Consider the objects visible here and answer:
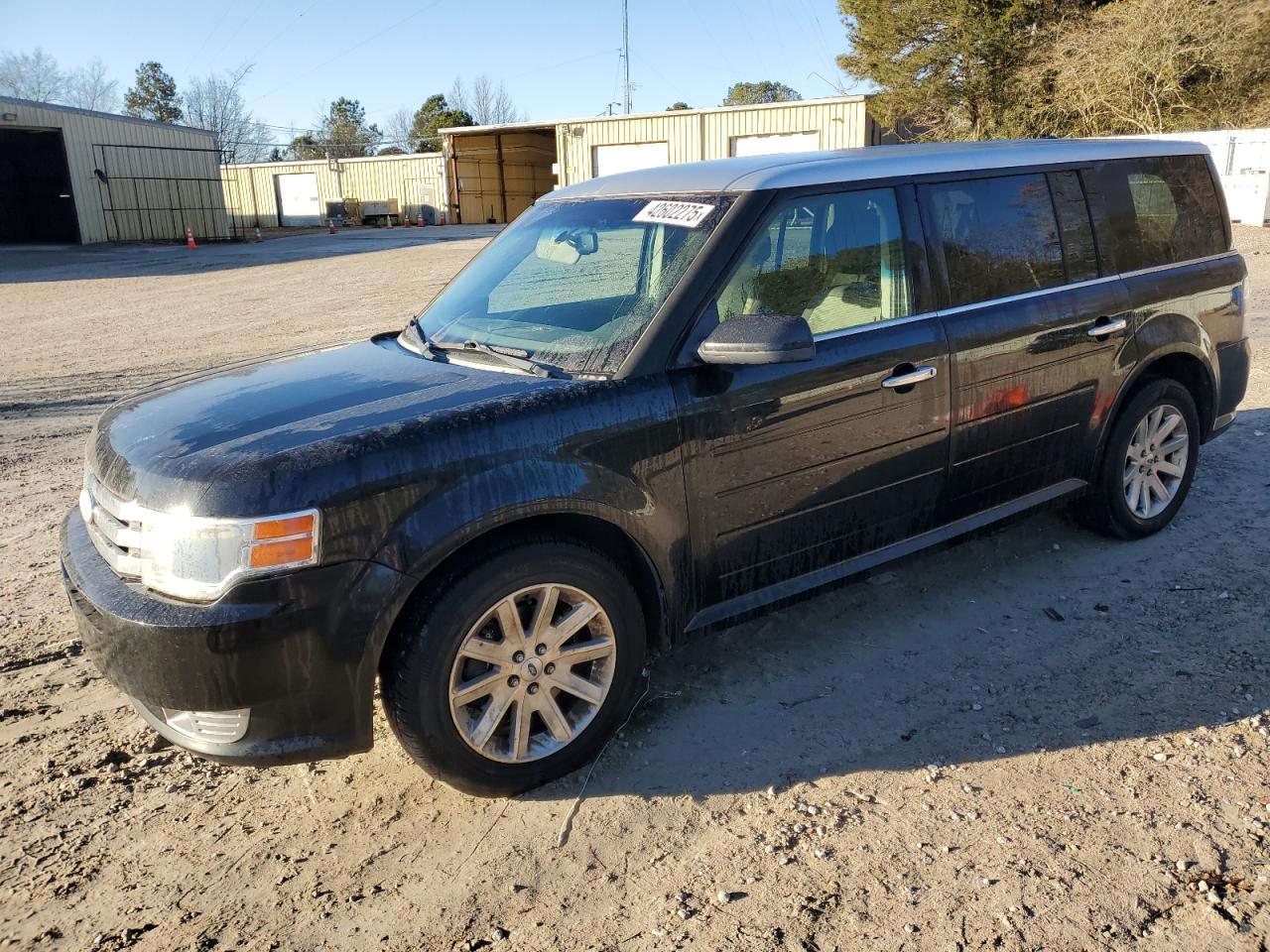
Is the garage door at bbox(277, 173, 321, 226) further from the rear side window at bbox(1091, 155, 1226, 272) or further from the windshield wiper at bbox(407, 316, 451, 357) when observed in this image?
the rear side window at bbox(1091, 155, 1226, 272)

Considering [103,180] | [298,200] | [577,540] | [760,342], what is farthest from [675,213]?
[298,200]

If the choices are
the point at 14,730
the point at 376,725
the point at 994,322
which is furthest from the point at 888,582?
the point at 14,730

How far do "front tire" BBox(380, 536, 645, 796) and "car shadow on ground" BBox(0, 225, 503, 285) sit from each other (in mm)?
22652

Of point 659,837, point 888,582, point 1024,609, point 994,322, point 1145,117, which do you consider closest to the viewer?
point 659,837

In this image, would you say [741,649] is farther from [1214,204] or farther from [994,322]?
[1214,204]

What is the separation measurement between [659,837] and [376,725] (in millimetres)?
1204

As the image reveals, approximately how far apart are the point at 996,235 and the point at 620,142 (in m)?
39.5

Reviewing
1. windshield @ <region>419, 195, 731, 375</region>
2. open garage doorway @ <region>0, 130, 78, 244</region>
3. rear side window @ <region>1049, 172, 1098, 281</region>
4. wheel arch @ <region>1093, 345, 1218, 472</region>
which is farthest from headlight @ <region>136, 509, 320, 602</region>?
open garage doorway @ <region>0, 130, 78, 244</region>

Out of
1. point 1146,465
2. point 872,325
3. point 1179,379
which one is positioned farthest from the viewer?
point 1179,379

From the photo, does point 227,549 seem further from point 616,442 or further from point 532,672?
point 616,442

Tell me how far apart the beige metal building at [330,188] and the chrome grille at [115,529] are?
158ft

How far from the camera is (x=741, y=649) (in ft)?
13.0

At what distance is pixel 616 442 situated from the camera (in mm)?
3070

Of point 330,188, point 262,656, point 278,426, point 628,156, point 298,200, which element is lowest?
point 262,656
